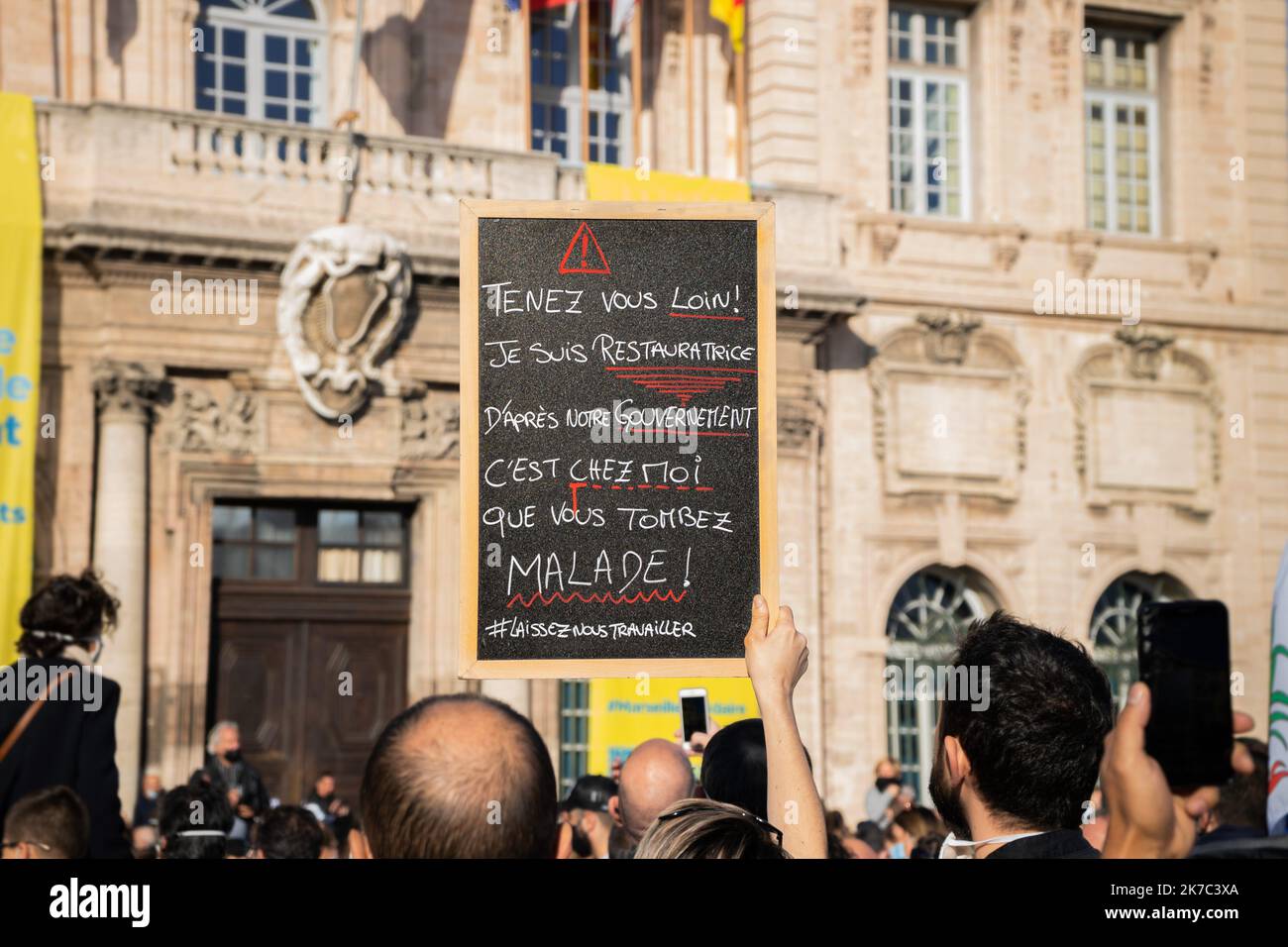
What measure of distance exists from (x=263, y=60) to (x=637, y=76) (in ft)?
11.2

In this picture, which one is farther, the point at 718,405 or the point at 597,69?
the point at 597,69

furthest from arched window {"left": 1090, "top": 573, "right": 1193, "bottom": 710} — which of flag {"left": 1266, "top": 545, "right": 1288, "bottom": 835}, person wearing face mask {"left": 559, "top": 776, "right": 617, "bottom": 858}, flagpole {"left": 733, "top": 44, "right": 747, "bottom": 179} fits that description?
flag {"left": 1266, "top": 545, "right": 1288, "bottom": 835}

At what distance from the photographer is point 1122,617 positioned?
1934cm

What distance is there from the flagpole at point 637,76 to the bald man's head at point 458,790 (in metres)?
15.3

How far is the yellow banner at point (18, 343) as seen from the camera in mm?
14227

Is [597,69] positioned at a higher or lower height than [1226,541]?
higher

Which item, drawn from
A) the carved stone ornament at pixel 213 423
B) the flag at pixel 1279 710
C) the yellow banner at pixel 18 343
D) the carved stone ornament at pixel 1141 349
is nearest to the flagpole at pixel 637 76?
the carved stone ornament at pixel 213 423

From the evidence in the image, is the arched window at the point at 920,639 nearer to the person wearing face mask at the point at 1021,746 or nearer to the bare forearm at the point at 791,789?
the bare forearm at the point at 791,789

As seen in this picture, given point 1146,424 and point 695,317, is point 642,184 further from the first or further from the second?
point 695,317

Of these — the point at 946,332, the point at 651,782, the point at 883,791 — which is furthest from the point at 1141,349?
the point at 651,782

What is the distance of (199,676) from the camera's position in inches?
604
